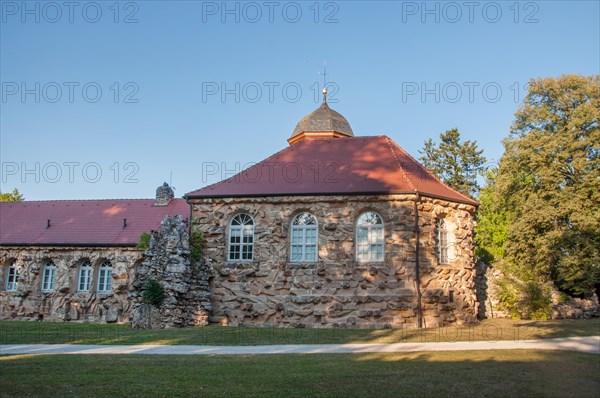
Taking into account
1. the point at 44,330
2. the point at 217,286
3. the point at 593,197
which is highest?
the point at 593,197

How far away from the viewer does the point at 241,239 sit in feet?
72.0

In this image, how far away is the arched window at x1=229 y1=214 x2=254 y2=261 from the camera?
21828mm

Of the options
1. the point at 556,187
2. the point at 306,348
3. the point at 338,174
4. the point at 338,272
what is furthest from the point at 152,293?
the point at 556,187

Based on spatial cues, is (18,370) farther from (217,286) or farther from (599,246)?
(599,246)

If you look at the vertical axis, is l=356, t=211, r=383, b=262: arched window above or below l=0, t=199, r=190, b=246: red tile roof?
below

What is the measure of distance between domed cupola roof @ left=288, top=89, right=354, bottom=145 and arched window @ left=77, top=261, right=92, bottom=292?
13.0 metres

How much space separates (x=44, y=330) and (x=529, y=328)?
691 inches

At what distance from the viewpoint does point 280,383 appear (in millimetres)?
8875

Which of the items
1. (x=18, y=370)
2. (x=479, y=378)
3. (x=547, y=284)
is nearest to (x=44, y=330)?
(x=18, y=370)

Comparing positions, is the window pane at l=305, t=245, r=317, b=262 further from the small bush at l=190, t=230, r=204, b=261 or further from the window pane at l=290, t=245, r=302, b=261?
the small bush at l=190, t=230, r=204, b=261

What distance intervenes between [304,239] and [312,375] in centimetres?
1186

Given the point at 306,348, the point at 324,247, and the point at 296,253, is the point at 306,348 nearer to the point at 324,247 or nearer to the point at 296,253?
the point at 324,247

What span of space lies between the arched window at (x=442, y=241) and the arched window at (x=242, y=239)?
7.82 meters

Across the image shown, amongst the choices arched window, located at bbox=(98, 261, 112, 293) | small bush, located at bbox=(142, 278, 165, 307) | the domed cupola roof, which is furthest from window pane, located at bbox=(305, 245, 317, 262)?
arched window, located at bbox=(98, 261, 112, 293)
